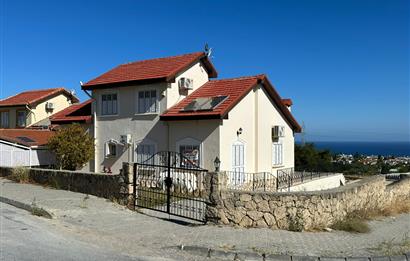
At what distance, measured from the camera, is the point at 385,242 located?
990 centimetres

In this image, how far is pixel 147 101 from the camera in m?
22.6

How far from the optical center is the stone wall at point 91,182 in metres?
13.4

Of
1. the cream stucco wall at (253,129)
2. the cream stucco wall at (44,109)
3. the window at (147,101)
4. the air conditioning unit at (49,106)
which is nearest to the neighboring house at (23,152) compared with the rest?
the window at (147,101)

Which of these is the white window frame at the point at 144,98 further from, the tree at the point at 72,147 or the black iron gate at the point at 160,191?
the black iron gate at the point at 160,191

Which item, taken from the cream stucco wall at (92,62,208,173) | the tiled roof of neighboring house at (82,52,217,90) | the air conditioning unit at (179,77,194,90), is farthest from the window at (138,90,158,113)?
the air conditioning unit at (179,77,194,90)

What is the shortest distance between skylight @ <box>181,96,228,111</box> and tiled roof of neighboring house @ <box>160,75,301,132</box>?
0.21 meters

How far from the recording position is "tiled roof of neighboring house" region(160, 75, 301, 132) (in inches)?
777

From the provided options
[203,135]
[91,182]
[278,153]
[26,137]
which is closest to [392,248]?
[91,182]

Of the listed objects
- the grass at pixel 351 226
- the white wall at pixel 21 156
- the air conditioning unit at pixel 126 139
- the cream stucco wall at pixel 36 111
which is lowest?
the grass at pixel 351 226

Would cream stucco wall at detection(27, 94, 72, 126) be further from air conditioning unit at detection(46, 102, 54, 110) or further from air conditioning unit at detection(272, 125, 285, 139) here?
air conditioning unit at detection(272, 125, 285, 139)

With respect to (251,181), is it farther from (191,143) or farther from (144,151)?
(144,151)

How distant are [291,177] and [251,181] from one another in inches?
135

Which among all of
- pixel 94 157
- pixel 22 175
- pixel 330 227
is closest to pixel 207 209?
pixel 330 227

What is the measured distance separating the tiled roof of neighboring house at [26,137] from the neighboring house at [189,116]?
411 cm
